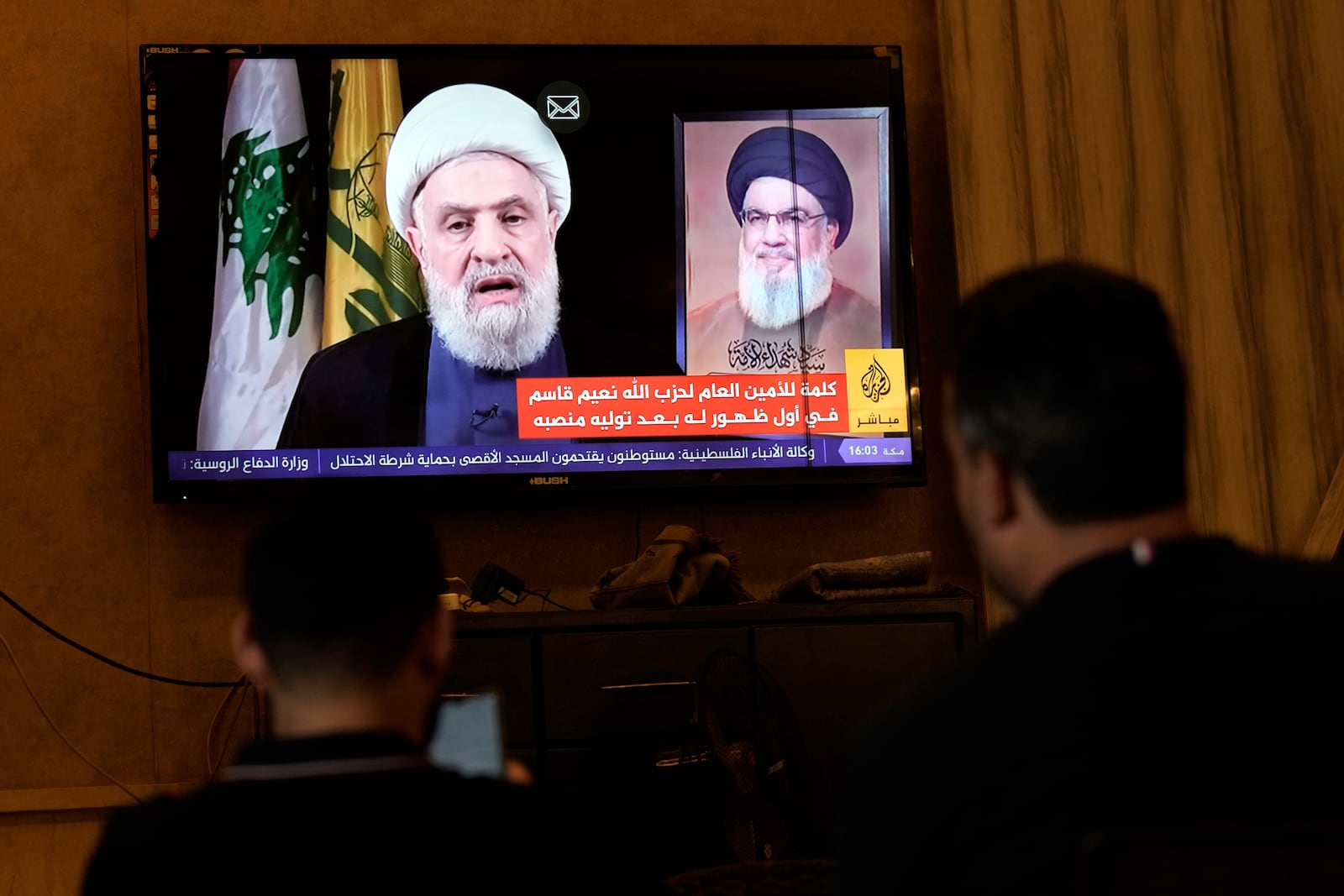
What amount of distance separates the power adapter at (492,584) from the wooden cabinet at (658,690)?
0.23m

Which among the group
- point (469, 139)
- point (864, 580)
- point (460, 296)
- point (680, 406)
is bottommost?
point (864, 580)

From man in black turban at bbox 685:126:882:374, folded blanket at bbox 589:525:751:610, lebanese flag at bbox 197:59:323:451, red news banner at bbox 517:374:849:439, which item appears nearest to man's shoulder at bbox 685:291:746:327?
man in black turban at bbox 685:126:882:374

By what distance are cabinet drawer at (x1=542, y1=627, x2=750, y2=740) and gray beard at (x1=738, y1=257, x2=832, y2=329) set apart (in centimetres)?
87

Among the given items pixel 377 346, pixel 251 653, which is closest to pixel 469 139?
pixel 377 346

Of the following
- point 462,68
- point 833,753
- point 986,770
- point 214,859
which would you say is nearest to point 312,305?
point 462,68

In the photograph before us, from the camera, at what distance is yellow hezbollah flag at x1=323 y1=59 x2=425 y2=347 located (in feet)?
10.9

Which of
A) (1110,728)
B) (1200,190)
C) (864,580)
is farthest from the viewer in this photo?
(1200,190)

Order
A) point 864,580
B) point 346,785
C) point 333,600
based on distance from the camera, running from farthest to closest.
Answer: point 864,580
point 333,600
point 346,785

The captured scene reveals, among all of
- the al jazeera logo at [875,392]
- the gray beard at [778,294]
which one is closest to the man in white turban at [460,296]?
the gray beard at [778,294]

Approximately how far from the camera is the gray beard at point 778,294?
11.1 ft

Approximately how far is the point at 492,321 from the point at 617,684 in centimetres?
95

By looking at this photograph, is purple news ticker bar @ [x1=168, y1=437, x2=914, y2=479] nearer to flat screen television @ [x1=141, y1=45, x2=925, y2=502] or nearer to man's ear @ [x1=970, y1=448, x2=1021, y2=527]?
flat screen television @ [x1=141, y1=45, x2=925, y2=502]

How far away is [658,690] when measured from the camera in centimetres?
292

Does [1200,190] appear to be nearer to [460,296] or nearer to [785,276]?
A: [785,276]
